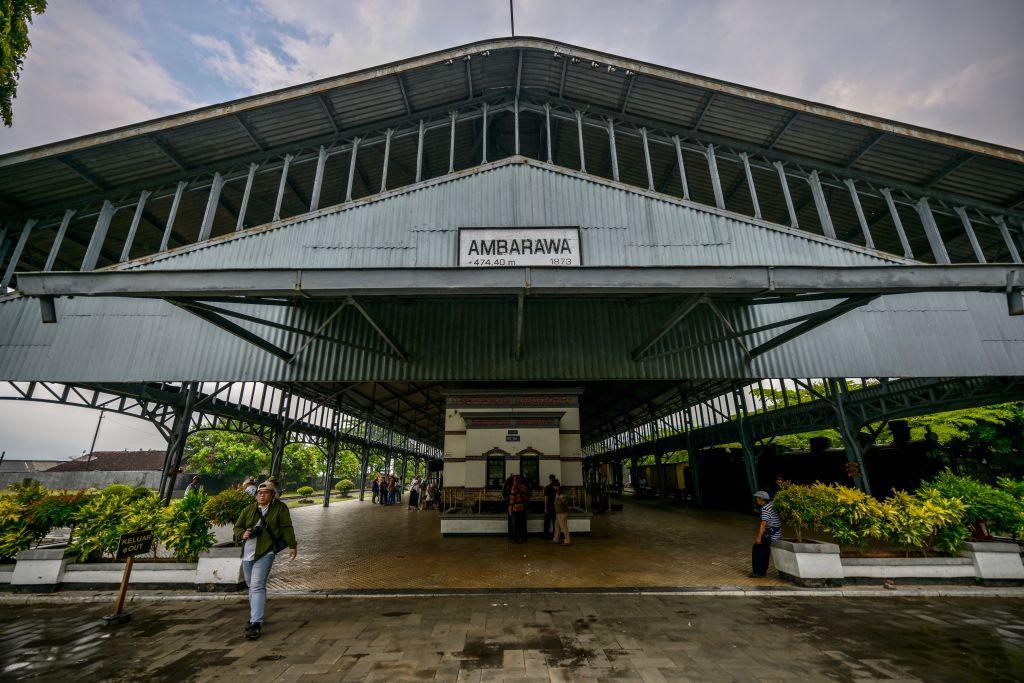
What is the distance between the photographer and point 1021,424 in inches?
669

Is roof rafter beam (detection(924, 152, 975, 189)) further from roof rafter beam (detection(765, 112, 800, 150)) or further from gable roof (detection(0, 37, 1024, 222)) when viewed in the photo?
roof rafter beam (detection(765, 112, 800, 150))

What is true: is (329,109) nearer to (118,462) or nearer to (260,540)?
(260,540)

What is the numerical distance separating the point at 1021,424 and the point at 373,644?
2634 cm

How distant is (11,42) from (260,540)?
859cm

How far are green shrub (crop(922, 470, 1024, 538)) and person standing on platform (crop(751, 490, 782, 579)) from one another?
9.85ft

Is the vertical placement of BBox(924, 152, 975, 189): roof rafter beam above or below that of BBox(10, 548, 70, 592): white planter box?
above

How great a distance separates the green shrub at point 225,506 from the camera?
25.5 feet

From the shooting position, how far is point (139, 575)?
7430 mm

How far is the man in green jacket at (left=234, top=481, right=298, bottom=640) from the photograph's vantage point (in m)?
5.43

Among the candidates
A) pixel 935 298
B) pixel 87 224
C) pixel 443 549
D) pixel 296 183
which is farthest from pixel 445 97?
pixel 935 298

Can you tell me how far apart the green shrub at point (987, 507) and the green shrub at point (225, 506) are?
13813mm

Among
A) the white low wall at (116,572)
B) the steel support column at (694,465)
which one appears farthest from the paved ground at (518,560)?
the steel support column at (694,465)

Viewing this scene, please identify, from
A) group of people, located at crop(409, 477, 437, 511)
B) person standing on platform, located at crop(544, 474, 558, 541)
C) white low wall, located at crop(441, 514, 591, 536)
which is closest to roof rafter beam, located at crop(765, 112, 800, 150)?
person standing on platform, located at crop(544, 474, 558, 541)

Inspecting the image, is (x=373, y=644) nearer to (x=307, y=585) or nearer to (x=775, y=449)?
(x=307, y=585)
